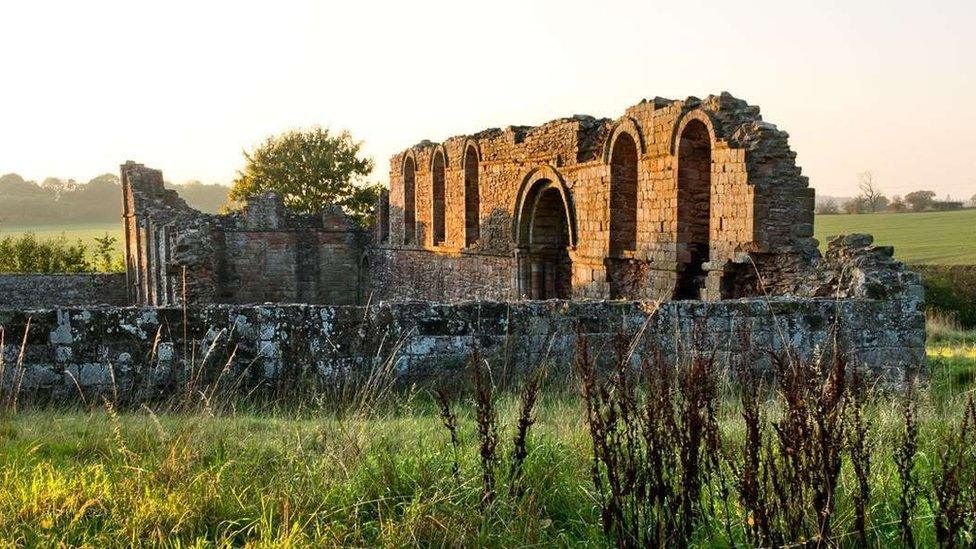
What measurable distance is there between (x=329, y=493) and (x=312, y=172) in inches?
1714

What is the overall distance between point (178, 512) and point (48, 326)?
4280 millimetres

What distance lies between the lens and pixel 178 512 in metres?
3.88

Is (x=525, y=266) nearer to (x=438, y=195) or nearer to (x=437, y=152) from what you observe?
(x=438, y=195)

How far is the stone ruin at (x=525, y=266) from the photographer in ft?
25.1

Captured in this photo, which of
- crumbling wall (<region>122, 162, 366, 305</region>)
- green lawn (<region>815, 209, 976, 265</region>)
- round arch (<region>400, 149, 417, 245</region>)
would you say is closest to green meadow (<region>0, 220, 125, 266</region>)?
crumbling wall (<region>122, 162, 366, 305</region>)

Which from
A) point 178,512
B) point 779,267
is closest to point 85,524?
point 178,512

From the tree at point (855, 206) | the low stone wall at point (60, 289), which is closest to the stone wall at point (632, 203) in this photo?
the low stone wall at point (60, 289)

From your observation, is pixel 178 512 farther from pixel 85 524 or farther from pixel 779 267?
pixel 779 267

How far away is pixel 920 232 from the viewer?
43219 millimetres

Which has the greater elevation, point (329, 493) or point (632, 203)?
point (632, 203)

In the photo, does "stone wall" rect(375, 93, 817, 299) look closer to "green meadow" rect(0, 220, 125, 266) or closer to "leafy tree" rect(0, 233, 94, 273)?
"leafy tree" rect(0, 233, 94, 273)

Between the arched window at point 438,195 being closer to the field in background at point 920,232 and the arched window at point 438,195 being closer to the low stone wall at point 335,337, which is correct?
the field in background at point 920,232

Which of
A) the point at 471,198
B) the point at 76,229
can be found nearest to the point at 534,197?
the point at 471,198

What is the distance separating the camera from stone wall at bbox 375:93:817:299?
13055 mm
